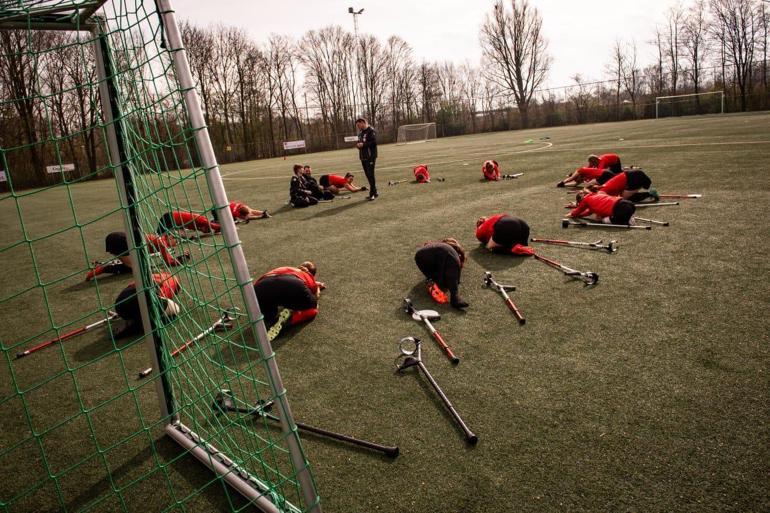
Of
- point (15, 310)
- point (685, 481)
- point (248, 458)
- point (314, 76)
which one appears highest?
point (314, 76)

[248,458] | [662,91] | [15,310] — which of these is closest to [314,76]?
[662,91]

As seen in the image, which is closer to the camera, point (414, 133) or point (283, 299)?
point (283, 299)

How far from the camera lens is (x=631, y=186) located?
8461 mm

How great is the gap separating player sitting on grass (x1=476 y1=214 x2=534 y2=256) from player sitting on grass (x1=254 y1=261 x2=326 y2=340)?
2903mm

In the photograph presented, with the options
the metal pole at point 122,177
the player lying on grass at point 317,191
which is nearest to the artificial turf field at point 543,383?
the metal pole at point 122,177

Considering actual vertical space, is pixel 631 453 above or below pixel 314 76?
below

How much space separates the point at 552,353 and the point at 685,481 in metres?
1.45

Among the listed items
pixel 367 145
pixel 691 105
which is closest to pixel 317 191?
pixel 367 145

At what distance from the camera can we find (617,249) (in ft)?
20.0

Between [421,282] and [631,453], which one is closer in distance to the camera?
[631,453]

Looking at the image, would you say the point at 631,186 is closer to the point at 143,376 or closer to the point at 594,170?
the point at 594,170

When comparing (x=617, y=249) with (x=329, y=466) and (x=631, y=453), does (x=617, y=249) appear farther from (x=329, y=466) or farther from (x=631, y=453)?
(x=329, y=466)

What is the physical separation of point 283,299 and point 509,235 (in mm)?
3308

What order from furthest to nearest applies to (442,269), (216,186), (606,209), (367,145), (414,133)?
(414,133), (367,145), (606,209), (442,269), (216,186)
